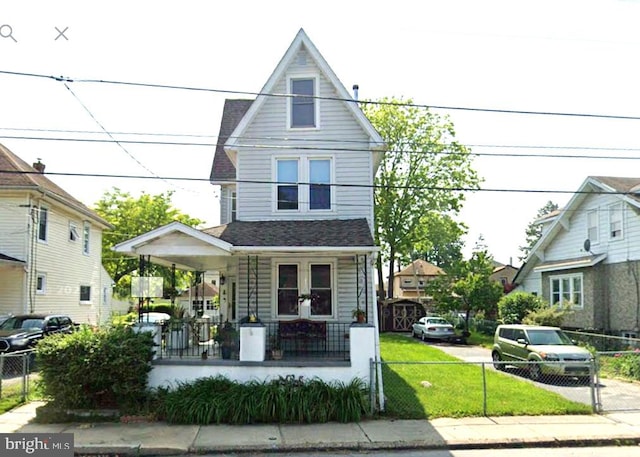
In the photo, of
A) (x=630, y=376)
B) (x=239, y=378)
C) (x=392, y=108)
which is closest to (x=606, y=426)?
(x=630, y=376)

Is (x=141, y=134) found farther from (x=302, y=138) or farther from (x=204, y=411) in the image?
(x=204, y=411)

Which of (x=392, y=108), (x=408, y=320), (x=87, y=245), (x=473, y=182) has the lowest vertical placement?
(x=408, y=320)

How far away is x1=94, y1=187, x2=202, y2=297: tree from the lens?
41.5m

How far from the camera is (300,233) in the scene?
13945 mm

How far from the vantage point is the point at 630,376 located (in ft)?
50.9

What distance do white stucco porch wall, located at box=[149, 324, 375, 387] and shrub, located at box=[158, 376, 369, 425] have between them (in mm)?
377

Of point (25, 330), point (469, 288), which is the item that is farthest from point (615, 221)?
point (25, 330)

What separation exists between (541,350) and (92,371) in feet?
39.7

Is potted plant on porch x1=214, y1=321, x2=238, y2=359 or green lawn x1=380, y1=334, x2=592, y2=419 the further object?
potted plant on porch x1=214, y1=321, x2=238, y2=359

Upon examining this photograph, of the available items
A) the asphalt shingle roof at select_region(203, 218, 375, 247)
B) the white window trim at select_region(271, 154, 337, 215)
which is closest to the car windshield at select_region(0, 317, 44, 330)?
the asphalt shingle roof at select_region(203, 218, 375, 247)

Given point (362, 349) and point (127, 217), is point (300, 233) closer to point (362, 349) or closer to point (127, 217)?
point (362, 349)

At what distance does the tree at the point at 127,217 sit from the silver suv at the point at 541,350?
29503mm

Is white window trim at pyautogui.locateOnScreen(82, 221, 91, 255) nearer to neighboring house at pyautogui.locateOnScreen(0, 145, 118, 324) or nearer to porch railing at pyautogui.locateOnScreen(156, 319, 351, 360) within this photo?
neighboring house at pyautogui.locateOnScreen(0, 145, 118, 324)

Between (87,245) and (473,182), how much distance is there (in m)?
26.3
